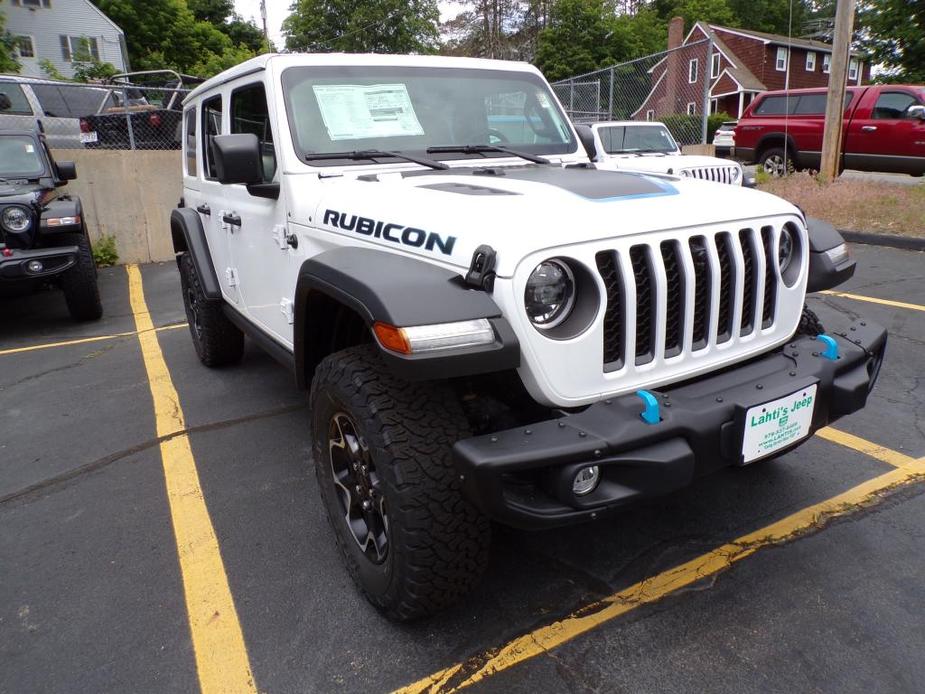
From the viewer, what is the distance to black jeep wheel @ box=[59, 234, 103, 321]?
623cm

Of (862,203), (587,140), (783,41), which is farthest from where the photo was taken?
(783,41)

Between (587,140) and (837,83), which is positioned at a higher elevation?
(837,83)

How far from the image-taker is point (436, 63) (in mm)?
3457

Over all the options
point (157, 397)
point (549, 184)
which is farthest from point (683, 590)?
point (157, 397)

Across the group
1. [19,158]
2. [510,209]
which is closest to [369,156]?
[510,209]

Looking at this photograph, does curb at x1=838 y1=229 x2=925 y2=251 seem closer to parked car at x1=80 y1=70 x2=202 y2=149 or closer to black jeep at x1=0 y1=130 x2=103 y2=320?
black jeep at x1=0 y1=130 x2=103 y2=320

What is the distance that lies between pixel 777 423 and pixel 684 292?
0.50m

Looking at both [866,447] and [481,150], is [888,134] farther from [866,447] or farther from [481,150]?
[481,150]

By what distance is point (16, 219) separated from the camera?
5.81m

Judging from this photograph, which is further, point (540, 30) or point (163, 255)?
point (540, 30)

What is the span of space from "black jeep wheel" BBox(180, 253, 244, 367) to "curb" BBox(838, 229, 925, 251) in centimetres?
719

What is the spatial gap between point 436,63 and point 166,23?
123ft

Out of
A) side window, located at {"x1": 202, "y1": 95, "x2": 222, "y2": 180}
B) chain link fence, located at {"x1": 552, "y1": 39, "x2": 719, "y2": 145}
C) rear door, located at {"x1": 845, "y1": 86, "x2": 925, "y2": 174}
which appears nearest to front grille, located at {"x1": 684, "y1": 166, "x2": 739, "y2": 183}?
chain link fence, located at {"x1": 552, "y1": 39, "x2": 719, "y2": 145}

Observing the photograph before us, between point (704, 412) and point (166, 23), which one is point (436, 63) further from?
point (166, 23)
